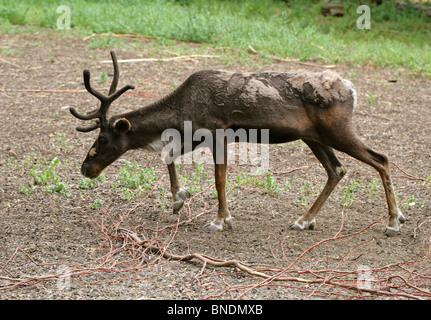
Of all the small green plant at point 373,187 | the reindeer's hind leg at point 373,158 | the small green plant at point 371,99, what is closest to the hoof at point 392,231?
the reindeer's hind leg at point 373,158

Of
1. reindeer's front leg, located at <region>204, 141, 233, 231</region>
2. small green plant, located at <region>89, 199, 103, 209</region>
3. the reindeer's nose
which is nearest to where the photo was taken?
reindeer's front leg, located at <region>204, 141, 233, 231</region>

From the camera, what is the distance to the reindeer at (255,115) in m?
5.89

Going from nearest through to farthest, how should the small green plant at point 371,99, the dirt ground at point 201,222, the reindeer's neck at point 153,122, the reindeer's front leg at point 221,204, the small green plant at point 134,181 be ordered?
the dirt ground at point 201,222
the reindeer's front leg at point 221,204
the reindeer's neck at point 153,122
the small green plant at point 134,181
the small green plant at point 371,99

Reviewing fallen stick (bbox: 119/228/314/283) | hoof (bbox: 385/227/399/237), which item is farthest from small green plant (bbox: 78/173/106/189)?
hoof (bbox: 385/227/399/237)

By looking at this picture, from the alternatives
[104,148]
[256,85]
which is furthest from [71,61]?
[256,85]

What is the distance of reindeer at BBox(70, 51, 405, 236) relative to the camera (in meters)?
5.89

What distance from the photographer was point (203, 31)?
13.3 meters

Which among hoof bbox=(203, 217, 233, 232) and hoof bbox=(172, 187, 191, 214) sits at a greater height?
hoof bbox=(172, 187, 191, 214)

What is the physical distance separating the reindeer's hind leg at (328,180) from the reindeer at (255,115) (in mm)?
11

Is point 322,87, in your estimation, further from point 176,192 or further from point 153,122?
point 176,192

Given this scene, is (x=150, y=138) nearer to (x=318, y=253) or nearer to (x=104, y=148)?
(x=104, y=148)

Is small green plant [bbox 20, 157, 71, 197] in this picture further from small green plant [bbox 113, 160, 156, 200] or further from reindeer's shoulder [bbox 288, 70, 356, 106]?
reindeer's shoulder [bbox 288, 70, 356, 106]

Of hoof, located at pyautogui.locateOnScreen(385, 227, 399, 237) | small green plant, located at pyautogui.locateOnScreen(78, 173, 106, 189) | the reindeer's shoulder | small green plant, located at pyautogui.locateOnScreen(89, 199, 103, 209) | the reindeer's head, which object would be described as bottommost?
hoof, located at pyautogui.locateOnScreen(385, 227, 399, 237)

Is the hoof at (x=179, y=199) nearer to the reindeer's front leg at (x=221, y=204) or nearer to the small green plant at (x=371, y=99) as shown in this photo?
the reindeer's front leg at (x=221, y=204)
